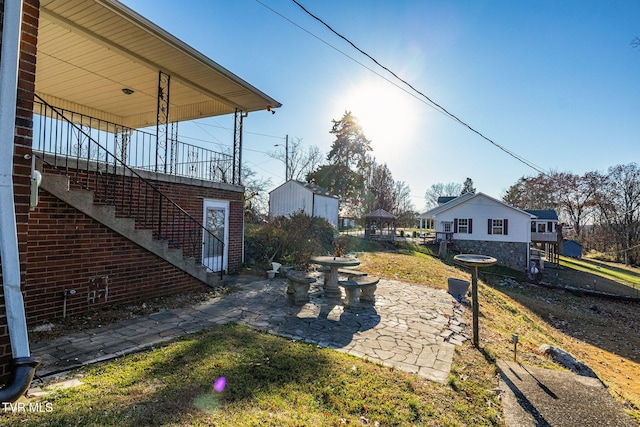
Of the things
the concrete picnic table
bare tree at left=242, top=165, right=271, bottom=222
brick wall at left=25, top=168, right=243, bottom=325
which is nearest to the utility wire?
the concrete picnic table

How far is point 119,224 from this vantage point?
17.8 feet

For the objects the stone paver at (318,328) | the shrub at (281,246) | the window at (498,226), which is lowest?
the stone paver at (318,328)

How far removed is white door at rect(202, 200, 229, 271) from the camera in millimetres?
8250

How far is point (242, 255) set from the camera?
31.6 ft

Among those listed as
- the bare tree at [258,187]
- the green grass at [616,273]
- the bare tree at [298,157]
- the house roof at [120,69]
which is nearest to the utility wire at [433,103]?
the house roof at [120,69]

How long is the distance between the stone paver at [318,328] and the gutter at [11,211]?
156cm

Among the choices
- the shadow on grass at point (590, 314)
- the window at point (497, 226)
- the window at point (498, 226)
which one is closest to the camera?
the shadow on grass at point (590, 314)

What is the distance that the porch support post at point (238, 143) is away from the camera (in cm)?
943

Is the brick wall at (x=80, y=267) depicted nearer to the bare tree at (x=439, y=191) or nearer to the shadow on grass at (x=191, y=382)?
the shadow on grass at (x=191, y=382)

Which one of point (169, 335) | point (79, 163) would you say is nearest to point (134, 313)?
point (169, 335)

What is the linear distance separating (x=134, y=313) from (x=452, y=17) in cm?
929

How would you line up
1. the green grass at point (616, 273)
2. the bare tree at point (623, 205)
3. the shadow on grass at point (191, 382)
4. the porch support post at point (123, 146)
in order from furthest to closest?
the bare tree at point (623, 205) < the green grass at point (616, 273) < the porch support post at point (123, 146) < the shadow on grass at point (191, 382)

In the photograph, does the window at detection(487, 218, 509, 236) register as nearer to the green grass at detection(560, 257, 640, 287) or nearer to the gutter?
the green grass at detection(560, 257, 640, 287)

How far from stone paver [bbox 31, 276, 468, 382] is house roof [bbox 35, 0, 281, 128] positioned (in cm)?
559
